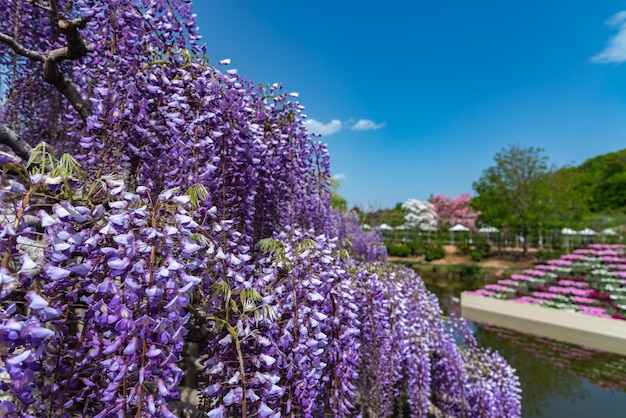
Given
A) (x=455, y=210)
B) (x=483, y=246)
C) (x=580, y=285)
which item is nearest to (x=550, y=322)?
(x=580, y=285)

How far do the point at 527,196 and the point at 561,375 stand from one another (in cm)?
1865

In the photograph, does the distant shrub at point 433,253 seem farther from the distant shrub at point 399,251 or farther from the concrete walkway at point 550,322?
the concrete walkway at point 550,322

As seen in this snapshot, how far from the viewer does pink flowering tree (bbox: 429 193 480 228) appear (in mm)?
35328

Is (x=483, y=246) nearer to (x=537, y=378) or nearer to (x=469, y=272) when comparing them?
(x=469, y=272)

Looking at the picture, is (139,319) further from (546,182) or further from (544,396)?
(546,182)

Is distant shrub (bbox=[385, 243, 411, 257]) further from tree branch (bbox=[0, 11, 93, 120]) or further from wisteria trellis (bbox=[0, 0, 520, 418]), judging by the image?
tree branch (bbox=[0, 11, 93, 120])

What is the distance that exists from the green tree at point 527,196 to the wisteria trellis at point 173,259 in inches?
843

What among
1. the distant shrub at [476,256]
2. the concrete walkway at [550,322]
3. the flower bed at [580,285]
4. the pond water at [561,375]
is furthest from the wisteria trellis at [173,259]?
the distant shrub at [476,256]

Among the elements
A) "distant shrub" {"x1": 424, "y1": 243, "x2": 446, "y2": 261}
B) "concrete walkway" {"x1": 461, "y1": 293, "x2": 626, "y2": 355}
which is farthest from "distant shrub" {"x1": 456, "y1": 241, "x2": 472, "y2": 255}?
"concrete walkway" {"x1": 461, "y1": 293, "x2": 626, "y2": 355}

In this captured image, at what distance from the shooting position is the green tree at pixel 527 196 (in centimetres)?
2181

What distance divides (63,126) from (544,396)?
9.41m

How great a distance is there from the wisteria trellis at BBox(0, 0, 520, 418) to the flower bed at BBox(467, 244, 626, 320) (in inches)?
378

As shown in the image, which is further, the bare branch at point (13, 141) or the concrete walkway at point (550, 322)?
the concrete walkway at point (550, 322)

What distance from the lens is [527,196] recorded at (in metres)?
23.2
